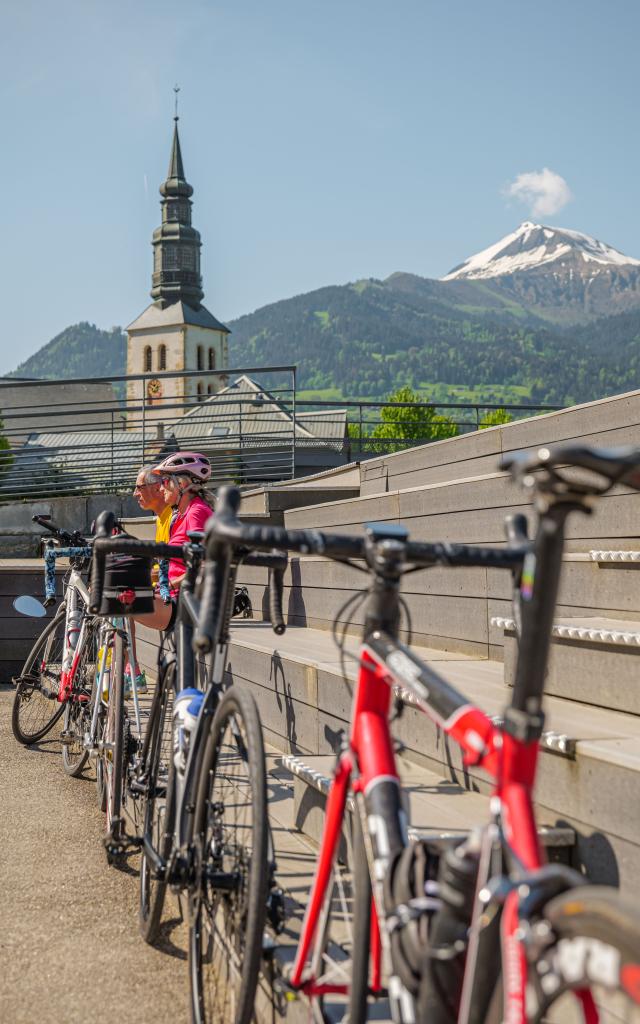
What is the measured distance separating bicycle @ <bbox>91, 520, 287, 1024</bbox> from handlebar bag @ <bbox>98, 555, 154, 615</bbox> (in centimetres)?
91

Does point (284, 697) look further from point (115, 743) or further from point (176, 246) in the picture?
point (176, 246)

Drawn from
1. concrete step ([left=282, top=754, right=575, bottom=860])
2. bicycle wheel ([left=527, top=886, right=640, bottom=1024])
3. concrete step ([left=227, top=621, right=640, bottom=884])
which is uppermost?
bicycle wheel ([left=527, top=886, right=640, bottom=1024])

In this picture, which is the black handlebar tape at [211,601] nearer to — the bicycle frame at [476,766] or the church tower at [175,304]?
the bicycle frame at [476,766]

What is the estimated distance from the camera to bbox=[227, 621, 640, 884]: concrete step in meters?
2.30

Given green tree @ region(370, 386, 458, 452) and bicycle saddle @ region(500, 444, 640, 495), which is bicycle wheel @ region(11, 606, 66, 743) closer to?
green tree @ region(370, 386, 458, 452)

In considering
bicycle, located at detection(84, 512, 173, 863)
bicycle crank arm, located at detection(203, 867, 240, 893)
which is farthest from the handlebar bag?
bicycle crank arm, located at detection(203, 867, 240, 893)

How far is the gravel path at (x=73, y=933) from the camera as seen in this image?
3.03 m

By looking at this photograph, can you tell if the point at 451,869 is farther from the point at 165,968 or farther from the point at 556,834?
the point at 165,968

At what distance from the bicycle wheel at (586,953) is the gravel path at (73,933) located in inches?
76.9

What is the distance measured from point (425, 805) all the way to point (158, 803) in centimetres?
130

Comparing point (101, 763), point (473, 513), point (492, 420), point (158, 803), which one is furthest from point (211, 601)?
point (492, 420)

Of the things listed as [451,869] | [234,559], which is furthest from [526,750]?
[234,559]

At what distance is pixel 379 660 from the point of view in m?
1.90

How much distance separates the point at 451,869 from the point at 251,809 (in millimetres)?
856
